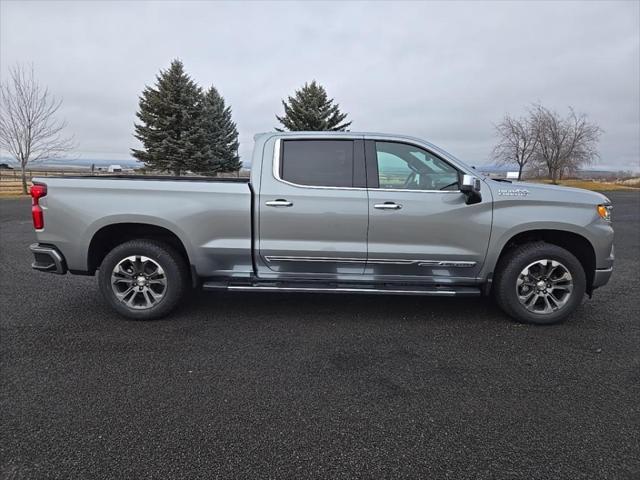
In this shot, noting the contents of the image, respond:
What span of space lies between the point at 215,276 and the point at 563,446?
3.11 meters

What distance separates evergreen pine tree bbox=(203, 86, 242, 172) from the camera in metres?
30.6

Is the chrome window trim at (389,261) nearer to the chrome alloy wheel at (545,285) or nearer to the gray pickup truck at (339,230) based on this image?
the gray pickup truck at (339,230)

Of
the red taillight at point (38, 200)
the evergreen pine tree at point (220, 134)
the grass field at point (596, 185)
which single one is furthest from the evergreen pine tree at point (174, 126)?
the grass field at point (596, 185)

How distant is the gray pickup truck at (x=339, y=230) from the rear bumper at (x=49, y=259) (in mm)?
13

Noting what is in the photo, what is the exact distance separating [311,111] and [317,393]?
32567 millimetres

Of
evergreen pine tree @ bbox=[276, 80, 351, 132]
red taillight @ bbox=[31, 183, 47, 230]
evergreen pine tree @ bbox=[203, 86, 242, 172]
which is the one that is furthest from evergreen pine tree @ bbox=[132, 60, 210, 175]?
red taillight @ bbox=[31, 183, 47, 230]

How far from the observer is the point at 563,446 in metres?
2.13

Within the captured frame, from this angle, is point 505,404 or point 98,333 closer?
point 505,404

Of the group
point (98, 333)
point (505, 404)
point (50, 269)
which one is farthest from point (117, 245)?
point (505, 404)

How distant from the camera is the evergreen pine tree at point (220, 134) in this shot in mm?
30578

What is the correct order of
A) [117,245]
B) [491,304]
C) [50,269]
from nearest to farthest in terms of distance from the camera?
[50,269], [117,245], [491,304]

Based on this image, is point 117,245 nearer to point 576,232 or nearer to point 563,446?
point 563,446

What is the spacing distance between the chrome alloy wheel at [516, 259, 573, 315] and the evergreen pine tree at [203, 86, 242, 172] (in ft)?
89.3

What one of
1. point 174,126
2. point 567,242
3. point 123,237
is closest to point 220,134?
point 174,126
